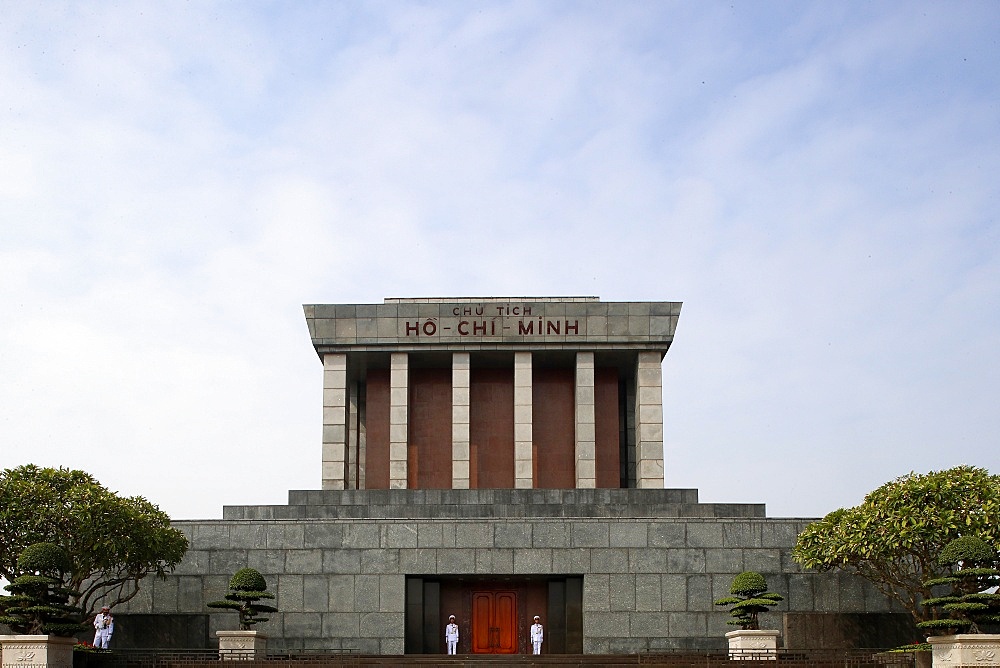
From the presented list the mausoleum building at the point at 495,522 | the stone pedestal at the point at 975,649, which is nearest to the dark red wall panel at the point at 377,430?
the mausoleum building at the point at 495,522

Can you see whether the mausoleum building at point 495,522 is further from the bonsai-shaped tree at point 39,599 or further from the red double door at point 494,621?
the bonsai-shaped tree at point 39,599

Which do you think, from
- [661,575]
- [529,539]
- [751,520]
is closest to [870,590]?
[751,520]

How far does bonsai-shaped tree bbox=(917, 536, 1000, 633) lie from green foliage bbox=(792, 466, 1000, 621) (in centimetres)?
74

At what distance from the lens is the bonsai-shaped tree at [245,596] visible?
965 inches

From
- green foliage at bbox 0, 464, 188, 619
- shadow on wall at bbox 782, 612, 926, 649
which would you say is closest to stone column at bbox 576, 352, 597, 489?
shadow on wall at bbox 782, 612, 926, 649

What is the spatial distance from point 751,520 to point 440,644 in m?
7.52

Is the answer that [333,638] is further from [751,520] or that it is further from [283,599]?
[751,520]

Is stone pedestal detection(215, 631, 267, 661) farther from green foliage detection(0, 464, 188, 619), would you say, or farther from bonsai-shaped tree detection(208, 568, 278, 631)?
green foliage detection(0, 464, 188, 619)

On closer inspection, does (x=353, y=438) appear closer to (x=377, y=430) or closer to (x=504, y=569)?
(x=377, y=430)

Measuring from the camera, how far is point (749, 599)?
24.2 meters

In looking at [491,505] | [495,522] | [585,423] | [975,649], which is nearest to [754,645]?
[975,649]

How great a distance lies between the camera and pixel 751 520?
27.2m

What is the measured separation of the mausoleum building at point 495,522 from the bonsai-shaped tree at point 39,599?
14.2 ft

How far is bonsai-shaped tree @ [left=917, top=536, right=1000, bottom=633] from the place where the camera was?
20.9 meters
